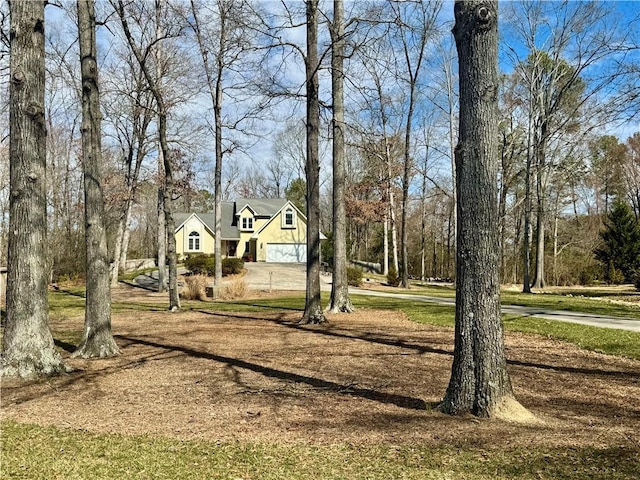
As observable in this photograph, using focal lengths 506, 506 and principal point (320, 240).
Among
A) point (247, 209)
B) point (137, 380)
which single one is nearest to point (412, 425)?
point (137, 380)

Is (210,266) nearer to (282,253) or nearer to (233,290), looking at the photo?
(233,290)

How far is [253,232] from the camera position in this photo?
157 feet

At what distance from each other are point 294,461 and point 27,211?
4845 mm

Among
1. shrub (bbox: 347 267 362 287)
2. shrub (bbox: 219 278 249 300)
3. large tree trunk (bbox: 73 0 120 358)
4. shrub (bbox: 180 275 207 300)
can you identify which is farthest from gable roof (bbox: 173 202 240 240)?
large tree trunk (bbox: 73 0 120 358)

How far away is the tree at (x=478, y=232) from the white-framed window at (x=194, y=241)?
45.2 metres

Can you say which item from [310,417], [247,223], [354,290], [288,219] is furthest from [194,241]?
[310,417]

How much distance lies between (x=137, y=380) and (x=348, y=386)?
2.64 metres

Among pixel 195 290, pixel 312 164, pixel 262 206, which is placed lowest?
pixel 195 290

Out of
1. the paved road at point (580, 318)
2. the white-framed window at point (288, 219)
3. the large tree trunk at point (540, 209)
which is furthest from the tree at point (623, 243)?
the paved road at point (580, 318)

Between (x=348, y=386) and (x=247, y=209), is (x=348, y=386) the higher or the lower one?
the lower one

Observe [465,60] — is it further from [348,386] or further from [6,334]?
[6,334]

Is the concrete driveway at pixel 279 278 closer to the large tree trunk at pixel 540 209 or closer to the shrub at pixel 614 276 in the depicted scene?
the large tree trunk at pixel 540 209

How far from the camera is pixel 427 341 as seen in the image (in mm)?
9156

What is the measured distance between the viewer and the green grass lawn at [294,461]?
125 inches
